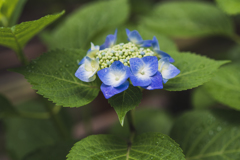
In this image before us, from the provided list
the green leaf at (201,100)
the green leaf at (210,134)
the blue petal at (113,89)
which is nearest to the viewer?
the blue petal at (113,89)

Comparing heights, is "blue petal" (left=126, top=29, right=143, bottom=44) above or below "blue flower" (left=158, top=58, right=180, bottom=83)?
above

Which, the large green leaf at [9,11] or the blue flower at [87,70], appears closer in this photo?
the blue flower at [87,70]

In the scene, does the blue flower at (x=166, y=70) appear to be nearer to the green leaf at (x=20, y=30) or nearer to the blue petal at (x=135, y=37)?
the blue petal at (x=135, y=37)

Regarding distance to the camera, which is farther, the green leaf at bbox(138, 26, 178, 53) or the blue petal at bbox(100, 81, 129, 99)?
the green leaf at bbox(138, 26, 178, 53)

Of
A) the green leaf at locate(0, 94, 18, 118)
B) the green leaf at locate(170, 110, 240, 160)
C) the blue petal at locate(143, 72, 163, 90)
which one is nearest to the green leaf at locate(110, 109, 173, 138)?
the green leaf at locate(170, 110, 240, 160)

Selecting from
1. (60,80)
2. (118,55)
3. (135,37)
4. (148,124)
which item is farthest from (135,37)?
(148,124)

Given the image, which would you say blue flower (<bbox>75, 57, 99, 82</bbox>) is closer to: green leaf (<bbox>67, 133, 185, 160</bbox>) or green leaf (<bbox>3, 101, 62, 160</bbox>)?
green leaf (<bbox>67, 133, 185, 160</bbox>)

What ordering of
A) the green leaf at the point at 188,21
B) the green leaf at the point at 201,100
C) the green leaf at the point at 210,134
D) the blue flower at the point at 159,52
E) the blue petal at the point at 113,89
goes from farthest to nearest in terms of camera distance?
the green leaf at the point at 188,21
the green leaf at the point at 201,100
the green leaf at the point at 210,134
the blue flower at the point at 159,52
the blue petal at the point at 113,89

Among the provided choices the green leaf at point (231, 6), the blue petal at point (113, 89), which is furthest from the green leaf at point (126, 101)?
the green leaf at point (231, 6)
